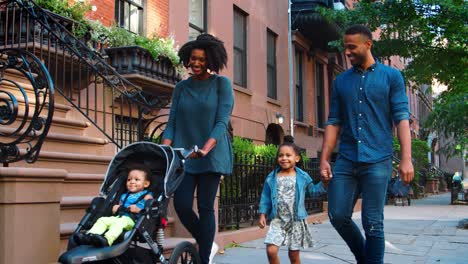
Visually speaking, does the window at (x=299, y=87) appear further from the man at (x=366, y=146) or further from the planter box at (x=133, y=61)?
the man at (x=366, y=146)

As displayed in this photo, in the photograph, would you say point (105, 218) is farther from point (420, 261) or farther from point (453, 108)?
point (453, 108)

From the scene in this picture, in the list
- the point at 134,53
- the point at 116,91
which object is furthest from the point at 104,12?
the point at 116,91

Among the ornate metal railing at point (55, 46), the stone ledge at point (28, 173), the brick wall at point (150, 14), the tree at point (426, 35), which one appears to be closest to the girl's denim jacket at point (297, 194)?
the stone ledge at point (28, 173)

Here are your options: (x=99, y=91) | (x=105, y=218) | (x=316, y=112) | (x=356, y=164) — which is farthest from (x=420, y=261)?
(x=316, y=112)

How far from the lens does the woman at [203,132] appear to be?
4.20 meters

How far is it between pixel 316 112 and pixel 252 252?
43.8 feet

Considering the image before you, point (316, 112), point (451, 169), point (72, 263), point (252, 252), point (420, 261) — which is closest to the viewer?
point (72, 263)

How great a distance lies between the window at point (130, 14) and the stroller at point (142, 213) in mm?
6124

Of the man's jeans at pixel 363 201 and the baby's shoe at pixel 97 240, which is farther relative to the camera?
the man's jeans at pixel 363 201

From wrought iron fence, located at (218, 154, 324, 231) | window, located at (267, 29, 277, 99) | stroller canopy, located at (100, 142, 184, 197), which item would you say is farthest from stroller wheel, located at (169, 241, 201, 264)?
window, located at (267, 29, 277, 99)

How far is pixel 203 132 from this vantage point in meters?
4.30

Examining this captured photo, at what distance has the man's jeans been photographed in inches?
152

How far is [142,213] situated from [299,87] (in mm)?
15097

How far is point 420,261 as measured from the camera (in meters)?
6.04
